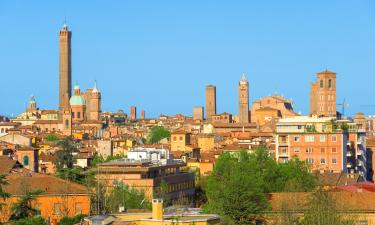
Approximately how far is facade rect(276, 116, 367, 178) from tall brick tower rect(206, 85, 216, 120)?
352 feet

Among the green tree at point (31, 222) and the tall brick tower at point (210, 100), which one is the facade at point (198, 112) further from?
the green tree at point (31, 222)

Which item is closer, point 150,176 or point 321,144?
point 150,176

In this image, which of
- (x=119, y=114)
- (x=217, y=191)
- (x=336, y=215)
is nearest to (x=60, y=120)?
(x=119, y=114)

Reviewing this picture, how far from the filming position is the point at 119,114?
646 ft

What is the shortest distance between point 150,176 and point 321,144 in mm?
23723

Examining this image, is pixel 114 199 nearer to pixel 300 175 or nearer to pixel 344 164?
pixel 300 175

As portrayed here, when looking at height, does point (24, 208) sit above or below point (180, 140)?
below

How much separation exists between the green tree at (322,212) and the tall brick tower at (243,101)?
421 ft

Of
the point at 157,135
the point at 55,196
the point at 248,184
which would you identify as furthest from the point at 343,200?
the point at 157,135

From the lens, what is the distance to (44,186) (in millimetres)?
42656

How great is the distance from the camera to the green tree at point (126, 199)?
41.8 meters

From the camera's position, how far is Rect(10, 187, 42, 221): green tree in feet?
116

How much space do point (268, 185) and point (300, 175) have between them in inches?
72.9

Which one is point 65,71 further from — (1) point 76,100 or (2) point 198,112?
(2) point 198,112
